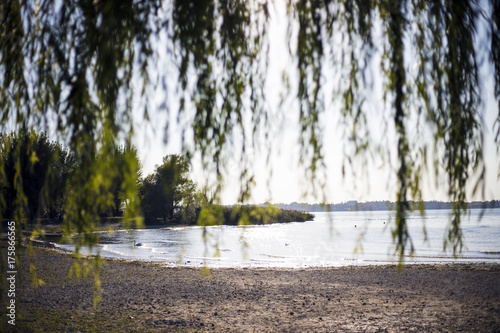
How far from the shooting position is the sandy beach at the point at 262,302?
6766 mm

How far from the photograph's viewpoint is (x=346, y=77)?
174cm

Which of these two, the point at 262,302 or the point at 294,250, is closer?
the point at 262,302

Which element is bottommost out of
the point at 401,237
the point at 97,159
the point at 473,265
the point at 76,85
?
the point at 473,265

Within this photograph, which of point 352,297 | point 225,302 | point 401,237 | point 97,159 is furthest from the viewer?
point 352,297

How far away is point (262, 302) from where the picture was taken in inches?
345

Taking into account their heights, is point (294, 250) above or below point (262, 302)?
below

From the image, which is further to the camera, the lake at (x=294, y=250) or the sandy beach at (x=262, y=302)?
the sandy beach at (x=262, y=302)

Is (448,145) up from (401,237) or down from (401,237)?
up

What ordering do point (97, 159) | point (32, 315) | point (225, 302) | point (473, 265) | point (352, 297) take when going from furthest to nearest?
1. point (473, 265)
2. point (352, 297)
3. point (225, 302)
4. point (32, 315)
5. point (97, 159)

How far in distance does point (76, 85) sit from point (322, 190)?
1208 millimetres

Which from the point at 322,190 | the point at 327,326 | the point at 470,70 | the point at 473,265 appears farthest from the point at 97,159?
the point at 473,265

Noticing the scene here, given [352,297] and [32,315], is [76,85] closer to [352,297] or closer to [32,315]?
[32,315]

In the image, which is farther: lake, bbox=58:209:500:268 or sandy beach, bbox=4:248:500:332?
sandy beach, bbox=4:248:500:332

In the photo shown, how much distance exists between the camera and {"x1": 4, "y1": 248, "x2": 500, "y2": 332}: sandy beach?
6766 millimetres
